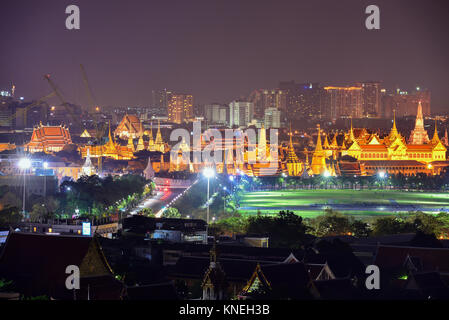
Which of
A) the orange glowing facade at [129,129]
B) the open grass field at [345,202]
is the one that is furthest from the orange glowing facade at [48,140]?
the orange glowing facade at [129,129]

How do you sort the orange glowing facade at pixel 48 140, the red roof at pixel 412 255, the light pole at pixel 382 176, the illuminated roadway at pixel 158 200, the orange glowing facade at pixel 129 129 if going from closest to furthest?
the red roof at pixel 412 255
the illuminated roadway at pixel 158 200
the light pole at pixel 382 176
the orange glowing facade at pixel 48 140
the orange glowing facade at pixel 129 129

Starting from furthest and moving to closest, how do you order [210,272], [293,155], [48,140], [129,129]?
1. [129,129]
2. [48,140]
3. [293,155]
4. [210,272]

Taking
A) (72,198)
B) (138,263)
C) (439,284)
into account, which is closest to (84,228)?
(138,263)

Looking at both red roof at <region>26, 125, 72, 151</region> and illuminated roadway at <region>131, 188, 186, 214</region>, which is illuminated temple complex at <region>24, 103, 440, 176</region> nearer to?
red roof at <region>26, 125, 72, 151</region>

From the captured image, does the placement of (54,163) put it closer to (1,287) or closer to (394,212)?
(394,212)

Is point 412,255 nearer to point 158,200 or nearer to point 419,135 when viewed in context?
point 158,200

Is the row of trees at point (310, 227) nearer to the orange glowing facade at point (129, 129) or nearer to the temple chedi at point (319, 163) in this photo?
the temple chedi at point (319, 163)

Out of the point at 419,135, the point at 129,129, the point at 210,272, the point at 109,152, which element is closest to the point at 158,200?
the point at 210,272
